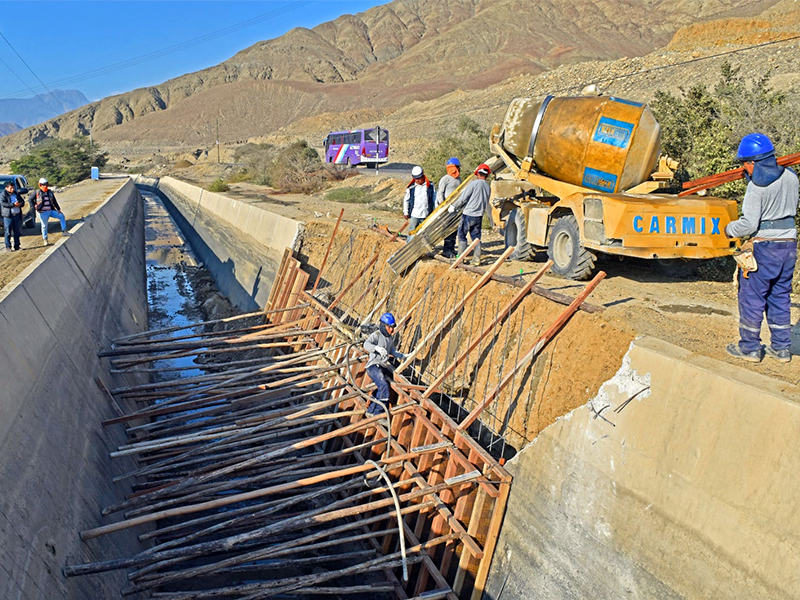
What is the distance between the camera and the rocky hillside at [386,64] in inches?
3853

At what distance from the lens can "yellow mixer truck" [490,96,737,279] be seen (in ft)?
23.8

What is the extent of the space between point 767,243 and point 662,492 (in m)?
2.36

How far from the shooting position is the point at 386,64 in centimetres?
12462

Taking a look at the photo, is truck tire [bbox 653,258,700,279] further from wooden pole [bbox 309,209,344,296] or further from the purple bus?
the purple bus

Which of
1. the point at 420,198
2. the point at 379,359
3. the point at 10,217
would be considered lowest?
the point at 379,359

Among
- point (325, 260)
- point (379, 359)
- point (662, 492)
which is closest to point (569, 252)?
point (379, 359)

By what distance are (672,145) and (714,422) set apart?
28.4 ft

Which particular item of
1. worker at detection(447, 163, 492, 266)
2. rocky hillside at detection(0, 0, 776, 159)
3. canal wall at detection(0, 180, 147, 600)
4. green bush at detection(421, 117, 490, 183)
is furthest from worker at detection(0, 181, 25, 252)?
rocky hillside at detection(0, 0, 776, 159)

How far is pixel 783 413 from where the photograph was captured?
4062mm

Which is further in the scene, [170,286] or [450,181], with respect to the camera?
[170,286]

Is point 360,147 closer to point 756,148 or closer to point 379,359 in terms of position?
point 379,359

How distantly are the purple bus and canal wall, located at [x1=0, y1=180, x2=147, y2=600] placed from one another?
2628 cm

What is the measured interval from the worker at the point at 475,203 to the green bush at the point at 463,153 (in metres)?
8.71

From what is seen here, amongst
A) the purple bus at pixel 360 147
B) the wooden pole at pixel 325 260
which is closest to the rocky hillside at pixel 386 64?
the purple bus at pixel 360 147
